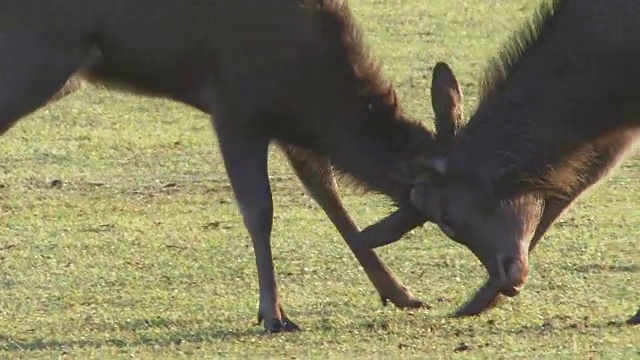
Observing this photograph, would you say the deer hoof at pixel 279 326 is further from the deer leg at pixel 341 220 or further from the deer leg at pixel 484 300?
the deer leg at pixel 484 300

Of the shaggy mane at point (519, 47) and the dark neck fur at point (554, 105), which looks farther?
the shaggy mane at point (519, 47)

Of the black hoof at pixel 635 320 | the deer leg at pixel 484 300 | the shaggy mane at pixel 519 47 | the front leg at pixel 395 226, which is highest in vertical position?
the shaggy mane at pixel 519 47

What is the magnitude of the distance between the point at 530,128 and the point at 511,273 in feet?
2.83

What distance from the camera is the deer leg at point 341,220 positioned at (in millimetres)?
12336

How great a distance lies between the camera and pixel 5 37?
12.0 meters

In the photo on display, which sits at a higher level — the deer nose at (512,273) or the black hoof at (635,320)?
the deer nose at (512,273)

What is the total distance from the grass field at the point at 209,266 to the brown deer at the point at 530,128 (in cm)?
54

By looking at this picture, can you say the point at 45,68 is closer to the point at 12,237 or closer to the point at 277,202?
the point at 12,237

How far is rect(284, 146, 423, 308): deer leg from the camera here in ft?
40.5

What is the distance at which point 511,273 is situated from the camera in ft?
37.9

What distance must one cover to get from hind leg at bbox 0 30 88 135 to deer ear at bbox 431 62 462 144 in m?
2.21

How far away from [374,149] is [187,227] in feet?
9.67

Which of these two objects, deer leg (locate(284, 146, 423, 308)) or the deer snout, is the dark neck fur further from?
deer leg (locate(284, 146, 423, 308))

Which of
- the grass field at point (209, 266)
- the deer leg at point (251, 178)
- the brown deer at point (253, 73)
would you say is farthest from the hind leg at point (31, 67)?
the grass field at point (209, 266)
